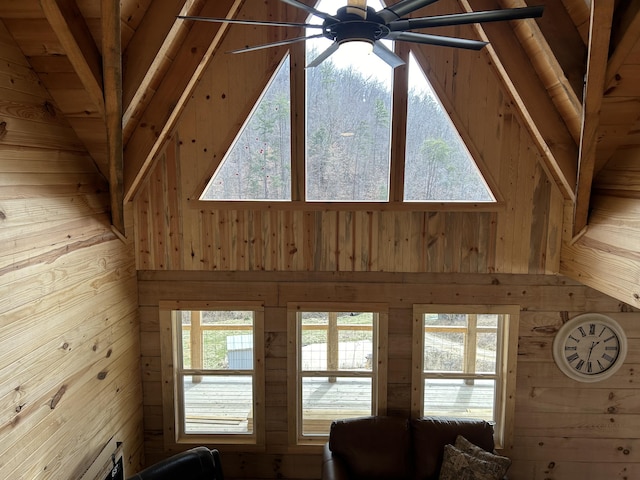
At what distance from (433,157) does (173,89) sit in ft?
6.88

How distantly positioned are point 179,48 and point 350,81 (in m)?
1.32

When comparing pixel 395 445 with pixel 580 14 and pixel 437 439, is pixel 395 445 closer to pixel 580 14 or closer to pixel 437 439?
pixel 437 439

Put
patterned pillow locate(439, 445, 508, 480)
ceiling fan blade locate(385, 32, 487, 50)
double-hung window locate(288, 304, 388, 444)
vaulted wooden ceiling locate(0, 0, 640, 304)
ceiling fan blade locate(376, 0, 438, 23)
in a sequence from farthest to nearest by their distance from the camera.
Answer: double-hung window locate(288, 304, 388, 444), patterned pillow locate(439, 445, 508, 480), vaulted wooden ceiling locate(0, 0, 640, 304), ceiling fan blade locate(385, 32, 487, 50), ceiling fan blade locate(376, 0, 438, 23)

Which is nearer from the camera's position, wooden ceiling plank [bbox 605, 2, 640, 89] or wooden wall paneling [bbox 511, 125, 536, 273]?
wooden ceiling plank [bbox 605, 2, 640, 89]

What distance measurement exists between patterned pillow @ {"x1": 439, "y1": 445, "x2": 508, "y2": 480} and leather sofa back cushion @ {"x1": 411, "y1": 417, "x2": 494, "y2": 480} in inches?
4.2

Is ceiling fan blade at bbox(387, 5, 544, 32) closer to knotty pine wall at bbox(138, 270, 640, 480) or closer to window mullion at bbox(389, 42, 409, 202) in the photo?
window mullion at bbox(389, 42, 409, 202)

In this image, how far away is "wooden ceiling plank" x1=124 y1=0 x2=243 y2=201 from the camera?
3.16m

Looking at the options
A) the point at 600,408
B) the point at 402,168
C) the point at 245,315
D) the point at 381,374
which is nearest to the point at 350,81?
the point at 402,168

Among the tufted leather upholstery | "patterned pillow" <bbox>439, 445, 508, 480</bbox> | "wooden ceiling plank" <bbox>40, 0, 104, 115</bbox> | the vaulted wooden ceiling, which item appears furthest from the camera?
"patterned pillow" <bbox>439, 445, 508, 480</bbox>

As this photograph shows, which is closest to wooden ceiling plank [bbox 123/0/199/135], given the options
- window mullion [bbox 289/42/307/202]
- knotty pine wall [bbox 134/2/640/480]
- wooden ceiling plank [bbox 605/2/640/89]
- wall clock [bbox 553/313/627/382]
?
knotty pine wall [bbox 134/2/640/480]

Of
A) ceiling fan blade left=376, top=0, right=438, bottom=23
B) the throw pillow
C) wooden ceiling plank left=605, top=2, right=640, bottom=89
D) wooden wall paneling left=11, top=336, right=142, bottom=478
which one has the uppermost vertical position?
wooden ceiling plank left=605, top=2, right=640, bottom=89

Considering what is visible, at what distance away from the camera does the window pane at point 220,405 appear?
169 inches

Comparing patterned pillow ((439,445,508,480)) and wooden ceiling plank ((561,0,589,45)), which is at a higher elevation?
wooden ceiling plank ((561,0,589,45))

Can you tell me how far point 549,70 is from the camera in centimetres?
299
